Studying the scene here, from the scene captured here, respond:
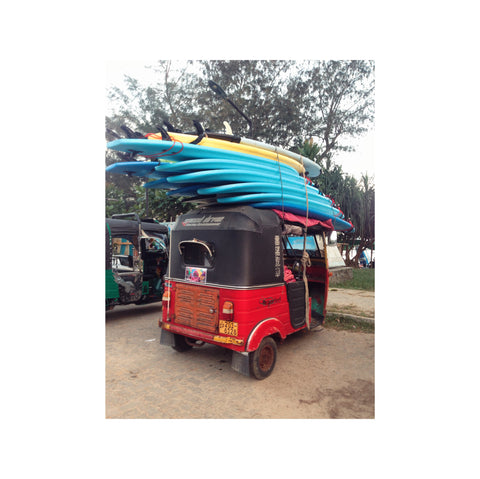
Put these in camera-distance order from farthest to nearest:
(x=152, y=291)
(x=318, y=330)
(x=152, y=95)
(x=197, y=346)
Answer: (x=152, y=95) < (x=152, y=291) < (x=318, y=330) < (x=197, y=346)

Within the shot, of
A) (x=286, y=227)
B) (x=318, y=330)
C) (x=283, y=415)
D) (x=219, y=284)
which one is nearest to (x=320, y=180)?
(x=318, y=330)

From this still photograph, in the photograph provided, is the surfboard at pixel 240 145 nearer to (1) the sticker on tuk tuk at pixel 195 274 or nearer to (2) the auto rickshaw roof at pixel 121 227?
(1) the sticker on tuk tuk at pixel 195 274

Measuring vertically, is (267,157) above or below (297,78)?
below

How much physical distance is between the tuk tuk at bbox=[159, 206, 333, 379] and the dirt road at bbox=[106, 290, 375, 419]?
0.31 m

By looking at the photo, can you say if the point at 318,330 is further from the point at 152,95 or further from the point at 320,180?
the point at 320,180

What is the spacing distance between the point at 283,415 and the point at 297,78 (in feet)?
34.1

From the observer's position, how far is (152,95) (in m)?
9.17

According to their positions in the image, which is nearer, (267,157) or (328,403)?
(328,403)

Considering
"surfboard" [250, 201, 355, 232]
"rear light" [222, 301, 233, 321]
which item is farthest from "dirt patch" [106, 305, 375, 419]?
"surfboard" [250, 201, 355, 232]

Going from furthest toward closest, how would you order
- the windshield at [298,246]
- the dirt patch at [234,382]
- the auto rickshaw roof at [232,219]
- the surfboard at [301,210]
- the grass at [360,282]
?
the grass at [360,282] → the windshield at [298,246] → the surfboard at [301,210] → the auto rickshaw roof at [232,219] → the dirt patch at [234,382]

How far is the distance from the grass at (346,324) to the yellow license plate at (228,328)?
3.39m

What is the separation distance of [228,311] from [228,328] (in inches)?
8.4

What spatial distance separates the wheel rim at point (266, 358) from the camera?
384 centimetres

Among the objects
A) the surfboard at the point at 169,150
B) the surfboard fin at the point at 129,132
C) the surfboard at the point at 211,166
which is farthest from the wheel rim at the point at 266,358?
the surfboard fin at the point at 129,132
